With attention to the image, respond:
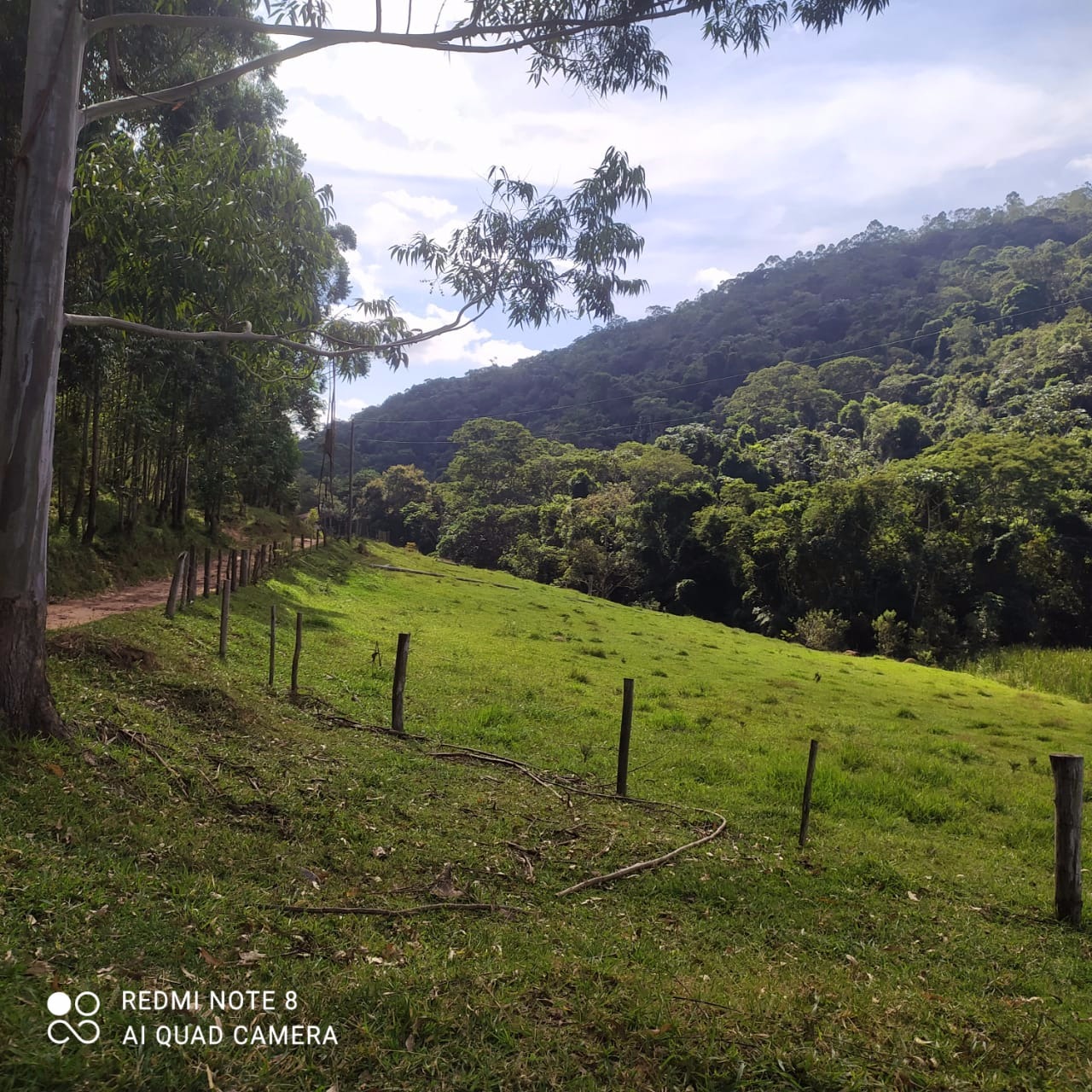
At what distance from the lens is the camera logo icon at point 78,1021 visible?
3311mm

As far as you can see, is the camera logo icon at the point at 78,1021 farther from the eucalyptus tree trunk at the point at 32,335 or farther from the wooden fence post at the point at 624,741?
the wooden fence post at the point at 624,741

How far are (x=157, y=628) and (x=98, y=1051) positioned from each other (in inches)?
420

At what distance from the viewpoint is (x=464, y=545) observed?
188ft

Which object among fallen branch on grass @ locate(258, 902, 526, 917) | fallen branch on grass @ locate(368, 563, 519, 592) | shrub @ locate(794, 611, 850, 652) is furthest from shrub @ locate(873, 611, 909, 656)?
fallen branch on grass @ locate(258, 902, 526, 917)

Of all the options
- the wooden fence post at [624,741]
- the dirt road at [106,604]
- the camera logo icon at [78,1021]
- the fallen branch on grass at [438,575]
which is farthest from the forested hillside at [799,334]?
the camera logo icon at [78,1021]

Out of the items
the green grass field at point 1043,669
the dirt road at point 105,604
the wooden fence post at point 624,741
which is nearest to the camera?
the wooden fence post at point 624,741

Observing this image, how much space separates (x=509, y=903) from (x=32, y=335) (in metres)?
5.89

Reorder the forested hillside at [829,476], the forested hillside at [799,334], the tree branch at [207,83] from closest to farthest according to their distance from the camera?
the tree branch at [207,83], the forested hillside at [829,476], the forested hillside at [799,334]

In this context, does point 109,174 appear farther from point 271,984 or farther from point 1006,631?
point 1006,631

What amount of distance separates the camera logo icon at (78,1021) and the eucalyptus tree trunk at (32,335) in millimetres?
3164

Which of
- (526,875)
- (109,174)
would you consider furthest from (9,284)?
(526,875)

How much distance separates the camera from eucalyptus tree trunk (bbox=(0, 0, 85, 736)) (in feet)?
19.1

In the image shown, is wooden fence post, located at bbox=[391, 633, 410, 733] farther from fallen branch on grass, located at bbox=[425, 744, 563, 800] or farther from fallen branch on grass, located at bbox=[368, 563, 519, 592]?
fallen branch on grass, located at bbox=[368, 563, 519, 592]

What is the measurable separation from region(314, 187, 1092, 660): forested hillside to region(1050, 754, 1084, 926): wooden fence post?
2935 cm
